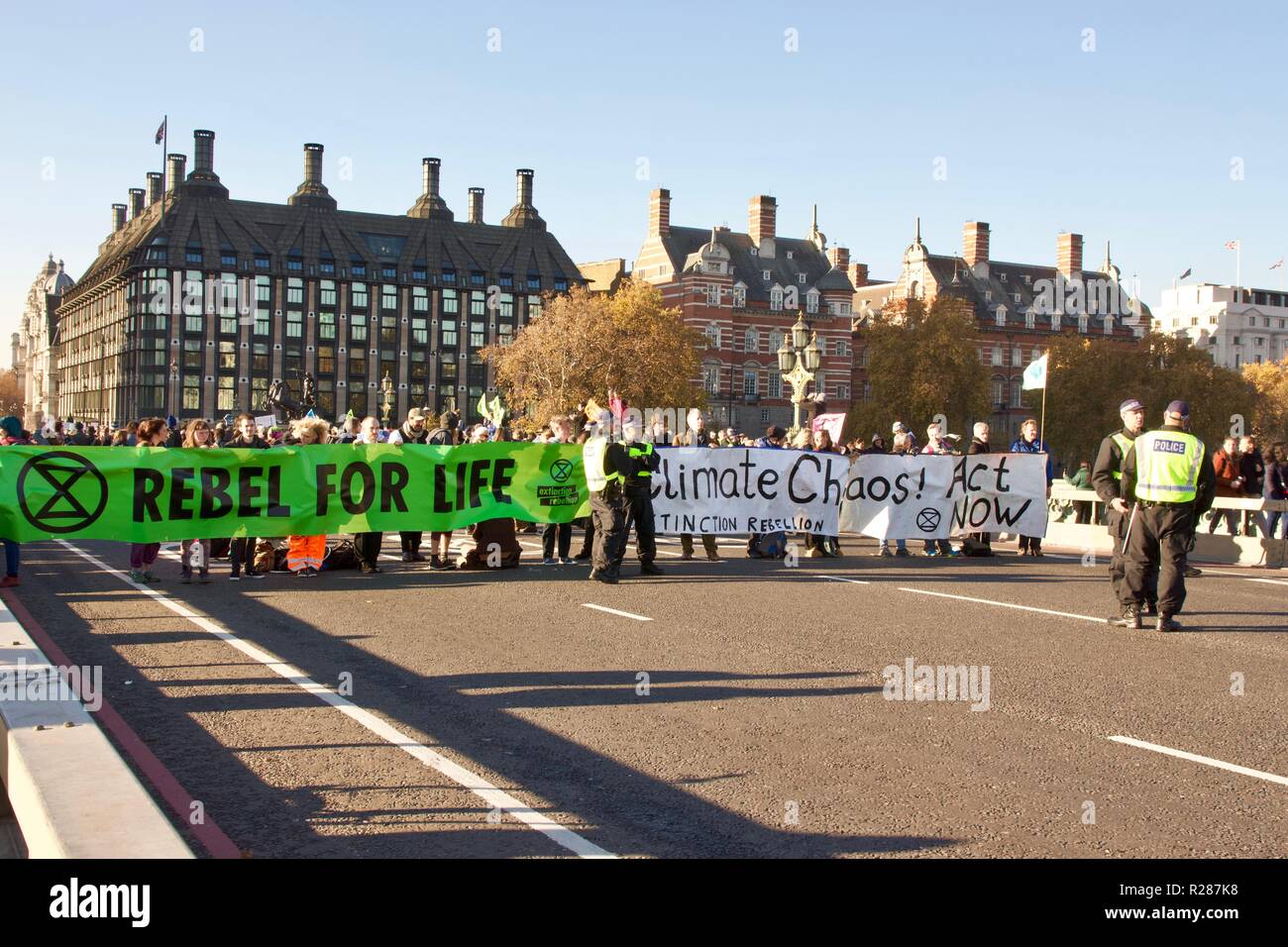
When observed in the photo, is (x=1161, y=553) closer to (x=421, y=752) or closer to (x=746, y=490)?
(x=421, y=752)

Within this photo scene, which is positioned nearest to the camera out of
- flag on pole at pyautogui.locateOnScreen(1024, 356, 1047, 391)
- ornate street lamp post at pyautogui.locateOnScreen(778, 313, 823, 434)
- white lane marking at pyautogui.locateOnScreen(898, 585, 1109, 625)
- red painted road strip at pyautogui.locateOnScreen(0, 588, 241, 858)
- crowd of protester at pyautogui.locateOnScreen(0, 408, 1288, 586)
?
red painted road strip at pyautogui.locateOnScreen(0, 588, 241, 858)

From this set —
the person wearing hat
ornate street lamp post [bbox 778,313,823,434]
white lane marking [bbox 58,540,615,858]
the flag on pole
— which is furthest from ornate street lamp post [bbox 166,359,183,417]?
white lane marking [bbox 58,540,615,858]

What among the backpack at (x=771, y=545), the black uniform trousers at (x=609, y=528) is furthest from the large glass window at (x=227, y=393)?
the black uniform trousers at (x=609, y=528)

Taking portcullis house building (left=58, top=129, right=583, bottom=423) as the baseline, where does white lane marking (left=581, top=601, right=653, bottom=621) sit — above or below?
below

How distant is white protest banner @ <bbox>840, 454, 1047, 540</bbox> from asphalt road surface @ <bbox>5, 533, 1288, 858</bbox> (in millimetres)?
5660

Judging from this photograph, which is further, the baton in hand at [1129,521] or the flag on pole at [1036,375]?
the flag on pole at [1036,375]

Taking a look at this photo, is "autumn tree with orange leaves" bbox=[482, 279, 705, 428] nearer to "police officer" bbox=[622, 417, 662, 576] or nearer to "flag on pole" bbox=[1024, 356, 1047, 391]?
"flag on pole" bbox=[1024, 356, 1047, 391]

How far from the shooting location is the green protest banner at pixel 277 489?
14461mm

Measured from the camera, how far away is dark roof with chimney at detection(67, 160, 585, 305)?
111 meters

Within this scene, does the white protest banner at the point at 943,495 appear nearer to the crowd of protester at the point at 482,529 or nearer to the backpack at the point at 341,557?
the crowd of protester at the point at 482,529

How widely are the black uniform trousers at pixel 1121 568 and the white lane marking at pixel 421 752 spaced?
7.55m

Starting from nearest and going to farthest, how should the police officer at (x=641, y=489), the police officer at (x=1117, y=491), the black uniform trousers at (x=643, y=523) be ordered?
the police officer at (x=1117, y=491)
the police officer at (x=641, y=489)
the black uniform trousers at (x=643, y=523)

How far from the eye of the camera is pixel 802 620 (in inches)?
488
